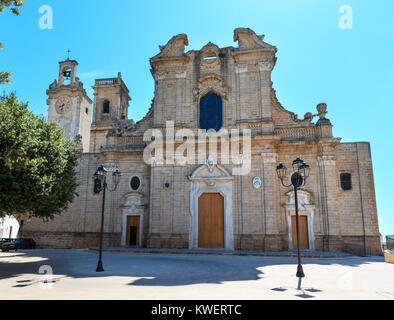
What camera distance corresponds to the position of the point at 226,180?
21219 mm

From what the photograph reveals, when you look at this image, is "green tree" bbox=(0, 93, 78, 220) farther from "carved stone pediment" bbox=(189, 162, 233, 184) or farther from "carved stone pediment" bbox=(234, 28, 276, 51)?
"carved stone pediment" bbox=(234, 28, 276, 51)

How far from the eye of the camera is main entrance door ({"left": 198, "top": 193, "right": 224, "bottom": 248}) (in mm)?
20844

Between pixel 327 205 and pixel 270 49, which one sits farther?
pixel 270 49

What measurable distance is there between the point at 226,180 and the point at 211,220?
2.97 m

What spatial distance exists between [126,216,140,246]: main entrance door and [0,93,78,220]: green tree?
311 inches

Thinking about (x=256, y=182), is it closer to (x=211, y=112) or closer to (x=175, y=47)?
(x=211, y=112)

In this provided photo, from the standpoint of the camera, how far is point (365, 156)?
21703mm

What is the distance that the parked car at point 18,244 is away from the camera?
2366cm

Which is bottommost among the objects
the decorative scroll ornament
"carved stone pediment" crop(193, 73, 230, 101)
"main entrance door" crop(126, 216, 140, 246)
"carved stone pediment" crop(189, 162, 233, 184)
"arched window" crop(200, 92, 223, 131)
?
"main entrance door" crop(126, 216, 140, 246)

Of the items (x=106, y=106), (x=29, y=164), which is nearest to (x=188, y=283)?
(x=29, y=164)

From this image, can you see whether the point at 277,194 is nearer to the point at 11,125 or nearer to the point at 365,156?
the point at 365,156

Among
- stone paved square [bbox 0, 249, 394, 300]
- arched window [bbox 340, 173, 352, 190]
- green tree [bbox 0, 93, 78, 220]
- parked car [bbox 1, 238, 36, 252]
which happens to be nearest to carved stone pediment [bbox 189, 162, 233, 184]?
arched window [bbox 340, 173, 352, 190]
